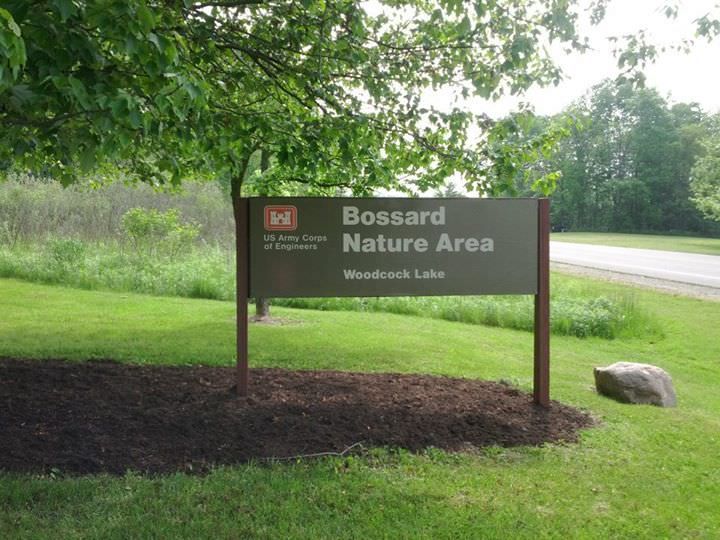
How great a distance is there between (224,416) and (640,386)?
392cm

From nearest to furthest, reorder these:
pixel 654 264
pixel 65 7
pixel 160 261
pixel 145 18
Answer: pixel 65 7
pixel 145 18
pixel 160 261
pixel 654 264

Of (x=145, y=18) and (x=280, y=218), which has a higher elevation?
(x=145, y=18)

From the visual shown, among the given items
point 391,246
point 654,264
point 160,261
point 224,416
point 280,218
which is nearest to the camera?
point 224,416

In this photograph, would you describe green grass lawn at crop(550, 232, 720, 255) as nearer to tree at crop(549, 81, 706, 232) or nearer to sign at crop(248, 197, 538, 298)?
tree at crop(549, 81, 706, 232)

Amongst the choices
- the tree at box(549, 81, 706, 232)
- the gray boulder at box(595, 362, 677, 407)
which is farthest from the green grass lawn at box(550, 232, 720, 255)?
the gray boulder at box(595, 362, 677, 407)

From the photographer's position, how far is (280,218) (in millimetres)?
5391

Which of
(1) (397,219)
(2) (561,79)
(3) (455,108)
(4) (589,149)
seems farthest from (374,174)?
(4) (589,149)

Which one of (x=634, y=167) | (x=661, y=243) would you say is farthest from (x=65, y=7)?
(x=634, y=167)

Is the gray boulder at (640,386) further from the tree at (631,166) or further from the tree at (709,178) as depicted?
the tree at (631,166)

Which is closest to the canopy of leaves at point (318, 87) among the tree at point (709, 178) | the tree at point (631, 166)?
the tree at point (709, 178)

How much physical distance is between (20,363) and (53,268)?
353 inches

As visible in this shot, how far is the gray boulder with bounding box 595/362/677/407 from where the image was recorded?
631cm

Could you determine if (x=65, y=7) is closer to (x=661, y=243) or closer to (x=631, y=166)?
(x=661, y=243)

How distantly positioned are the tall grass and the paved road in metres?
4.94
